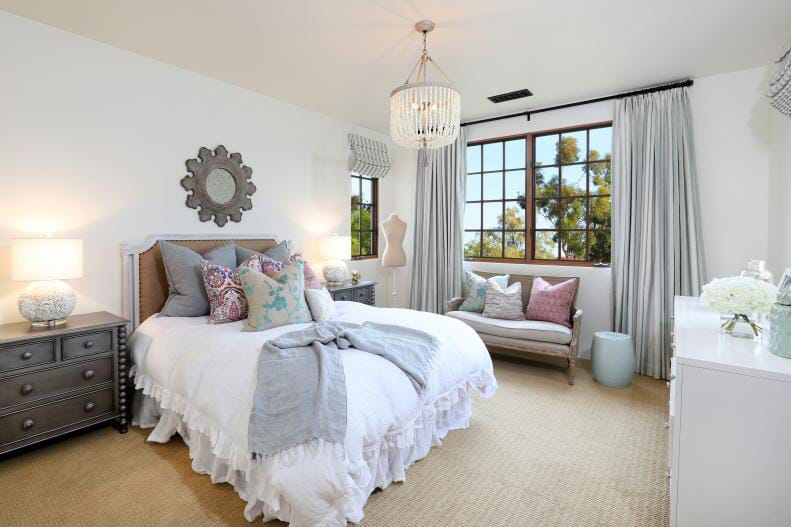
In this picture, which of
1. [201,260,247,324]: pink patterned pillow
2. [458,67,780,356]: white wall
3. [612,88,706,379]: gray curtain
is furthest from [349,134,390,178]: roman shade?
[458,67,780,356]: white wall

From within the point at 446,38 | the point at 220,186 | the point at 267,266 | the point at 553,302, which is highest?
the point at 446,38

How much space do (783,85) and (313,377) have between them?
10.2 ft

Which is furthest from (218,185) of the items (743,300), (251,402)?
(743,300)

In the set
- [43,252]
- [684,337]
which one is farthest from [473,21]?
[43,252]

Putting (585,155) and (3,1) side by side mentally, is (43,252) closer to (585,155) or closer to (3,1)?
(3,1)

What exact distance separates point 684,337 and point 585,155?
2.86 meters

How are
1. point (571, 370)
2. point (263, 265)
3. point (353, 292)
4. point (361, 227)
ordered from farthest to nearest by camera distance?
1. point (361, 227)
2. point (353, 292)
3. point (571, 370)
4. point (263, 265)

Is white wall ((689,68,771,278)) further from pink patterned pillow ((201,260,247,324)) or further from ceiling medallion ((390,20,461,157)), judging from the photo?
pink patterned pillow ((201,260,247,324))

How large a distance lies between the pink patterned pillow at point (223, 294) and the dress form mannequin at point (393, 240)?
7.19 ft

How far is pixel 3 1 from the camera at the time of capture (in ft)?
7.82

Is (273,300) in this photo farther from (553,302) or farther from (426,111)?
(553,302)

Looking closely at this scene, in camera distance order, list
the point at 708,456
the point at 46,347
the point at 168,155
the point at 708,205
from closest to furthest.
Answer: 1. the point at 708,456
2. the point at 46,347
3. the point at 168,155
4. the point at 708,205

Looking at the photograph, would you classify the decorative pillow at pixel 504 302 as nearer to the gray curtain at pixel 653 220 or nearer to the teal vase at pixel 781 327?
the gray curtain at pixel 653 220

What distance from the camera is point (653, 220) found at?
12.1 ft
